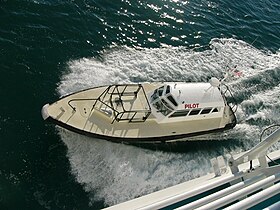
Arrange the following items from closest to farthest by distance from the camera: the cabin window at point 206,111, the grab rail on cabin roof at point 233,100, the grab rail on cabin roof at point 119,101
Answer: the grab rail on cabin roof at point 119,101
the cabin window at point 206,111
the grab rail on cabin roof at point 233,100

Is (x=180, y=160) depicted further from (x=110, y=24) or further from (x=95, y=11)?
(x=95, y=11)

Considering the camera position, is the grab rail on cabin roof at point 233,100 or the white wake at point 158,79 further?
the grab rail on cabin roof at point 233,100

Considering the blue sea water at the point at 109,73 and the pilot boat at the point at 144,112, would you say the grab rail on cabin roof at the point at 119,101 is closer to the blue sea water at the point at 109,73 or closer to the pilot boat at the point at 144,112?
the pilot boat at the point at 144,112

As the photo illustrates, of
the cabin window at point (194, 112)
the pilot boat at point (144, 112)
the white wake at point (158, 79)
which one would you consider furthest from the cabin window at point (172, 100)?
the white wake at point (158, 79)

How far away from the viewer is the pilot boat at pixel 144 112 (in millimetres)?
17297

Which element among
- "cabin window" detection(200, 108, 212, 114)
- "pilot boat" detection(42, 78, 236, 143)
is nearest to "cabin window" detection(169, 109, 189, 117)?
"pilot boat" detection(42, 78, 236, 143)

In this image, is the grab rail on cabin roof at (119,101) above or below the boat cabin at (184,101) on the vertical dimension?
below

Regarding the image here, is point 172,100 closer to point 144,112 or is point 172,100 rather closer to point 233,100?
point 144,112

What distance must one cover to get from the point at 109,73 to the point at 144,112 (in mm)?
4241

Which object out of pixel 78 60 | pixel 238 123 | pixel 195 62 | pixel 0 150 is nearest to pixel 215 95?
pixel 238 123

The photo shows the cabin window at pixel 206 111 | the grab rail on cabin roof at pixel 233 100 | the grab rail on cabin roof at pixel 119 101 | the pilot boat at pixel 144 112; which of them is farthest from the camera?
the grab rail on cabin roof at pixel 233 100

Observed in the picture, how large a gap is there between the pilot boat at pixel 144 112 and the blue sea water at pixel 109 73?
0.82 metres

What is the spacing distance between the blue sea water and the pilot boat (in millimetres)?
820

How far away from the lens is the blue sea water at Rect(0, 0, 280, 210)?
52.2ft
